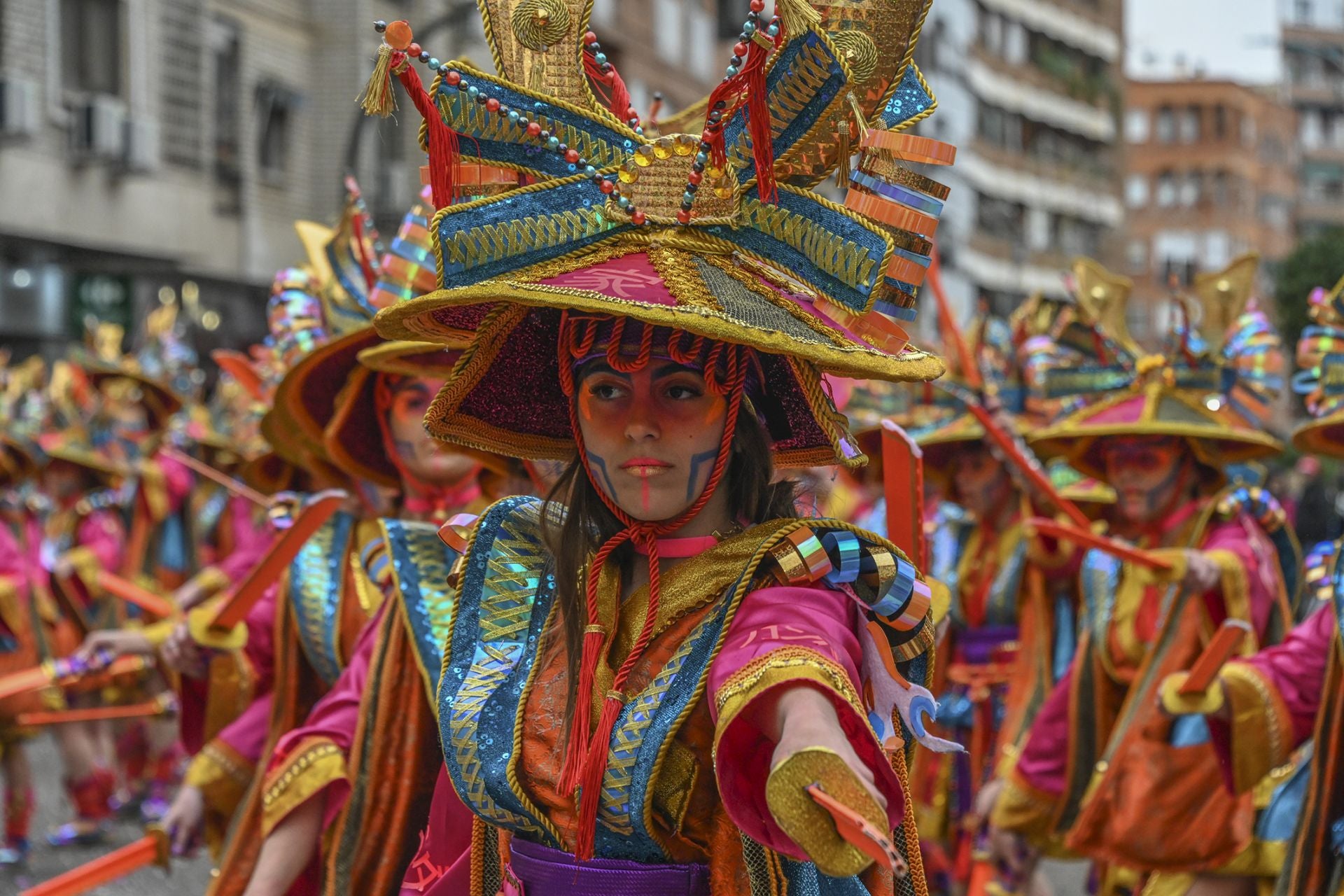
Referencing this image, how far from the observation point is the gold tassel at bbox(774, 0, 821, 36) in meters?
3.10

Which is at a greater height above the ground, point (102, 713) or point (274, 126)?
point (274, 126)

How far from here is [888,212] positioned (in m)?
3.33

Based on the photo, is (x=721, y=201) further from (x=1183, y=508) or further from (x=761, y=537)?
(x=1183, y=508)

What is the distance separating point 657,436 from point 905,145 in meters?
0.59

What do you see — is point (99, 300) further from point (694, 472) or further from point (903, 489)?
point (694, 472)

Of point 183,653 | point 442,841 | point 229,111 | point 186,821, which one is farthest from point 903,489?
point 229,111

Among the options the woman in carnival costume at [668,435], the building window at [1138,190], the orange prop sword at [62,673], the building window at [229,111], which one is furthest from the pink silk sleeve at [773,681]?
the building window at [1138,190]

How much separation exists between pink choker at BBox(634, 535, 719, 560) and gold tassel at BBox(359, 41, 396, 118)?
0.74 meters

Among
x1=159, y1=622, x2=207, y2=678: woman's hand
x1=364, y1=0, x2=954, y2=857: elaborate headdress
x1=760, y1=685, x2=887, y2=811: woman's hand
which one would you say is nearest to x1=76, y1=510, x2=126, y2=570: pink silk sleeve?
x1=159, y1=622, x2=207, y2=678: woman's hand

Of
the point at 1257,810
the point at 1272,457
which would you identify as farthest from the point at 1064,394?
the point at 1257,810

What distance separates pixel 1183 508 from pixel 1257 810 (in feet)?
4.40

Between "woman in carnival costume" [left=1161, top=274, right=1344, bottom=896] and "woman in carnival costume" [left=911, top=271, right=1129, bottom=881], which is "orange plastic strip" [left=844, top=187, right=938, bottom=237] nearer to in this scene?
"woman in carnival costume" [left=1161, top=274, right=1344, bottom=896]

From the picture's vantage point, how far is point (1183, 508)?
7.46m

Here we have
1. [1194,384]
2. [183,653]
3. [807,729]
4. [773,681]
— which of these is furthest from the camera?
[1194,384]
